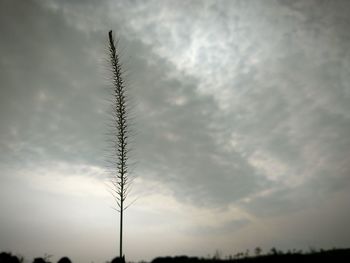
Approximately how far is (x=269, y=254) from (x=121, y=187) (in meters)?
7.13

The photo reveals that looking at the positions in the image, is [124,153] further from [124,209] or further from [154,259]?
[154,259]

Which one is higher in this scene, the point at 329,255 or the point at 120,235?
the point at 120,235

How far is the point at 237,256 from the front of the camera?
13711 mm

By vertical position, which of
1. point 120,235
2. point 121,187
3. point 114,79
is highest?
point 114,79

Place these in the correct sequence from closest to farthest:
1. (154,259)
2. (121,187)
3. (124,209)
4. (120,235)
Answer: (120,235) → (124,209) → (121,187) → (154,259)

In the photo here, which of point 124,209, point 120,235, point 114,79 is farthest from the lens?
point 114,79

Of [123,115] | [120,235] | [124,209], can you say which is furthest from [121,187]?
[123,115]

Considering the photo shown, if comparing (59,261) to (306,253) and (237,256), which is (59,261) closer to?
(237,256)

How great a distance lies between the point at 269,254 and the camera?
42.7ft

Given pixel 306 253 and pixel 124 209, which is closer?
pixel 124 209

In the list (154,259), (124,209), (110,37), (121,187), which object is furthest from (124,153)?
(154,259)

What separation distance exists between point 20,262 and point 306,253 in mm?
13749

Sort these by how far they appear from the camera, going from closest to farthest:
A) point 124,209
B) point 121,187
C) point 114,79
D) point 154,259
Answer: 1. point 124,209
2. point 121,187
3. point 114,79
4. point 154,259

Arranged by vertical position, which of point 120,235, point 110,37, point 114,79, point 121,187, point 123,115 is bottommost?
point 120,235
